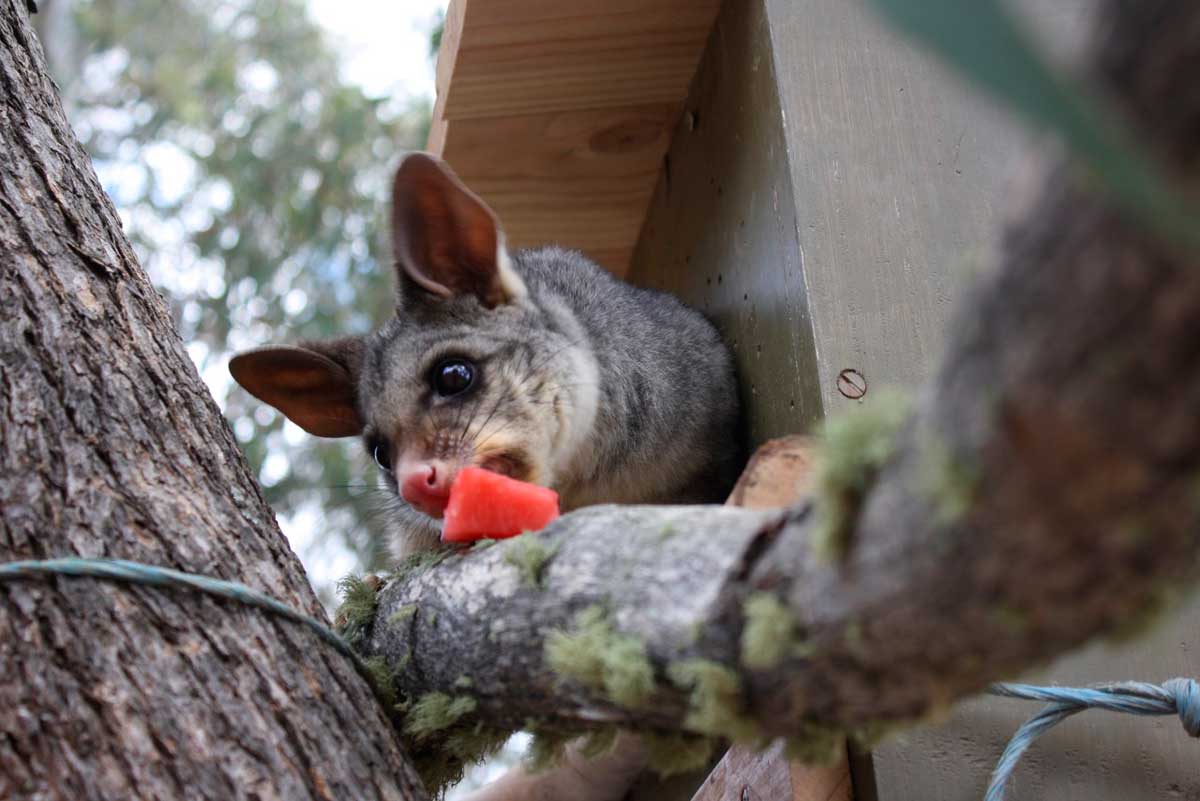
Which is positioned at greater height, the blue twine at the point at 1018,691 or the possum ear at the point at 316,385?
the possum ear at the point at 316,385

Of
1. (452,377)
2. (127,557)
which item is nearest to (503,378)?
(452,377)

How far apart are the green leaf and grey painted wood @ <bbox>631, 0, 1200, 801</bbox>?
1.69m

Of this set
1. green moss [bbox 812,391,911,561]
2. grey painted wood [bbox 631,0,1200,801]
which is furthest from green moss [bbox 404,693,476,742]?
green moss [bbox 812,391,911,561]

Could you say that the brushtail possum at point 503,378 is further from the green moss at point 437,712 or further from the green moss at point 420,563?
the green moss at point 437,712

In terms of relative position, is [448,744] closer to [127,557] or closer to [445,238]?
[127,557]

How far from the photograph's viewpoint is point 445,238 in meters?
3.09

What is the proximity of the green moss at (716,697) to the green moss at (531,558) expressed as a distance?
0.35 meters

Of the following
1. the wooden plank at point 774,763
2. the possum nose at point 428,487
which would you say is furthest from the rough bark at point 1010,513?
the possum nose at point 428,487

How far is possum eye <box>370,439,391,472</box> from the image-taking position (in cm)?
301

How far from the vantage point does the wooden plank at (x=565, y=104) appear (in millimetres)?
3355

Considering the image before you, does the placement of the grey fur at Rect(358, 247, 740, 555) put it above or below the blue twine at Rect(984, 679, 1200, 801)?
above

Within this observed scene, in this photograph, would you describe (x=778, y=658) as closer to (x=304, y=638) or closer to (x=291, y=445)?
(x=304, y=638)

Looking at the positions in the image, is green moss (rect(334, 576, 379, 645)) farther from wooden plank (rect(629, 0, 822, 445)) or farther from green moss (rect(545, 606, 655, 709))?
wooden plank (rect(629, 0, 822, 445))

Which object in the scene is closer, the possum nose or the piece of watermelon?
the piece of watermelon
